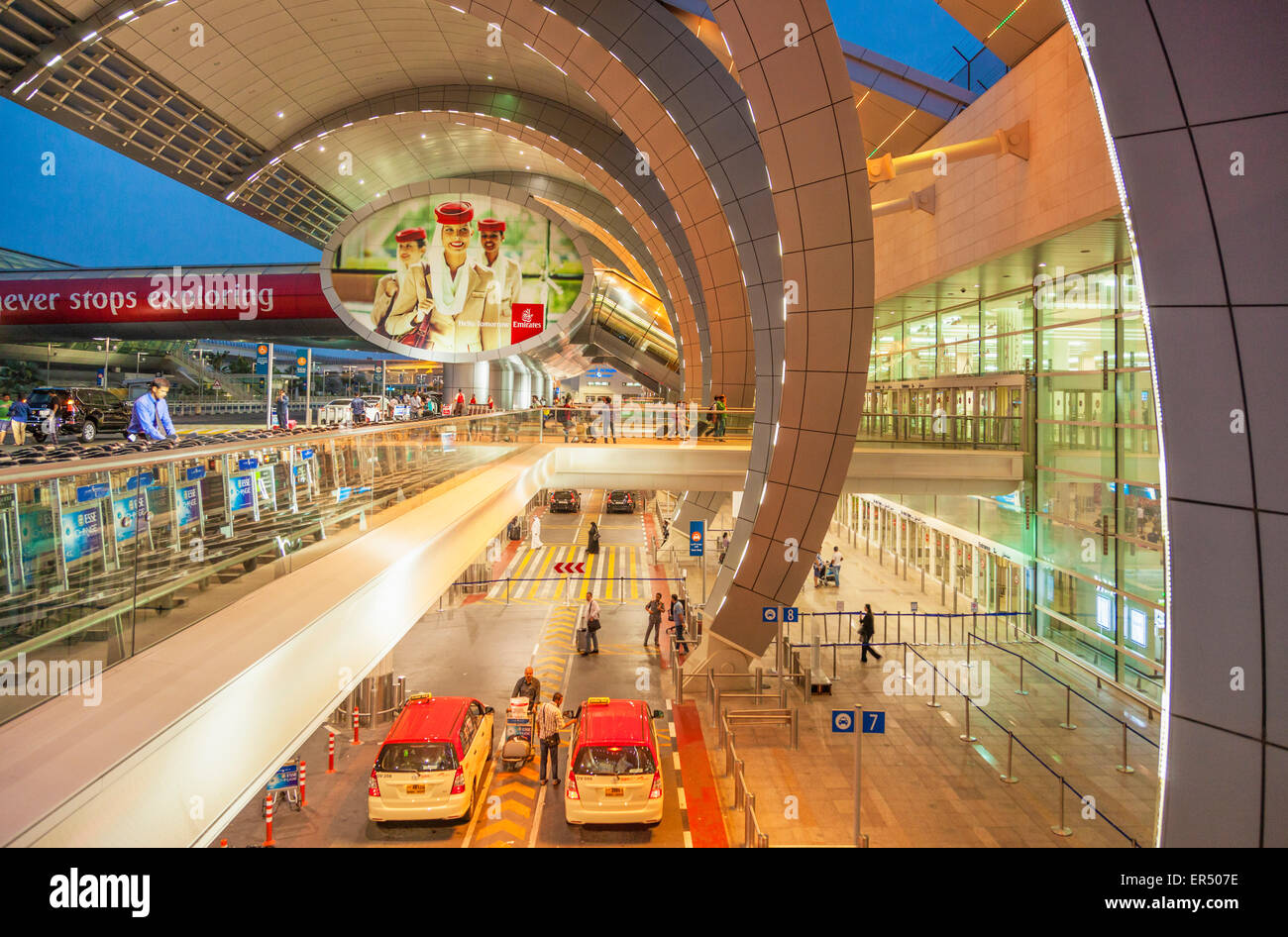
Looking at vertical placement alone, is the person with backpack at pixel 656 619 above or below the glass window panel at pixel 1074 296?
below

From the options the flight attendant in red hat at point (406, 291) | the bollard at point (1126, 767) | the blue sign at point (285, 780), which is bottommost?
the bollard at point (1126, 767)

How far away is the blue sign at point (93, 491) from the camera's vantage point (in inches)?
155

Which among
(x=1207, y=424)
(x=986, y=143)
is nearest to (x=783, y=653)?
(x=986, y=143)

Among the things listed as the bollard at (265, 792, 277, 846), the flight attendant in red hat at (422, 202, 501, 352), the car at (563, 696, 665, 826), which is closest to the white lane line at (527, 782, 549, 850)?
the car at (563, 696, 665, 826)

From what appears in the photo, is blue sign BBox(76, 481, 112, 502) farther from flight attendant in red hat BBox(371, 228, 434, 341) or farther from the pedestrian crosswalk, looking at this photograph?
flight attendant in red hat BBox(371, 228, 434, 341)

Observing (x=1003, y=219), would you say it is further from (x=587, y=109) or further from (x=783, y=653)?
(x=587, y=109)

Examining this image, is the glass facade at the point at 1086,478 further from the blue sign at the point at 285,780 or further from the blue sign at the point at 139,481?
the blue sign at the point at 139,481

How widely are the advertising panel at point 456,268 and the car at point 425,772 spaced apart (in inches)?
815

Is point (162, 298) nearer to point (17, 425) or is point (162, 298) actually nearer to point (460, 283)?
point (460, 283)

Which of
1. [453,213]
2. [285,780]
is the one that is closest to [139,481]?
[285,780]

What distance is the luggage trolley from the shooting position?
1317 cm

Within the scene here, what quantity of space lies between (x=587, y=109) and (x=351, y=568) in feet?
94.3

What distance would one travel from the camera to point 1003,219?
17656 mm

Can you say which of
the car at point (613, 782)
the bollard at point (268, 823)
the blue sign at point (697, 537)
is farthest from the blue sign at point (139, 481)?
the blue sign at point (697, 537)
